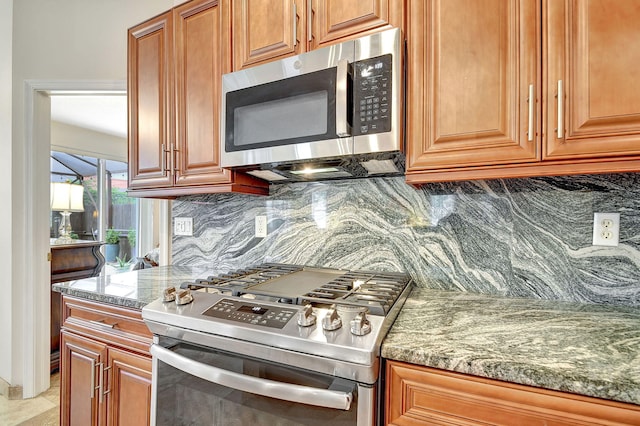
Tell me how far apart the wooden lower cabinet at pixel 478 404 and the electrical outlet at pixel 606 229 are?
713 millimetres

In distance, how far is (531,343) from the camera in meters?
0.82

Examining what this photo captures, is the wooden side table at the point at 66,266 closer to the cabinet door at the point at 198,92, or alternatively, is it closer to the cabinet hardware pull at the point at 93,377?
the cabinet hardware pull at the point at 93,377

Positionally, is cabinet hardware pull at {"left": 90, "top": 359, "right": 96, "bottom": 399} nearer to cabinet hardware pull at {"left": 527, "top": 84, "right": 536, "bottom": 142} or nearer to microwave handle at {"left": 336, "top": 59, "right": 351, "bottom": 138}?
microwave handle at {"left": 336, "top": 59, "right": 351, "bottom": 138}

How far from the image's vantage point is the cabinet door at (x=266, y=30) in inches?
52.1

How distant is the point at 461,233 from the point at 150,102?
166cm

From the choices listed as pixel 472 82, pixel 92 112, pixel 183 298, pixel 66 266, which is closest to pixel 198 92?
pixel 183 298

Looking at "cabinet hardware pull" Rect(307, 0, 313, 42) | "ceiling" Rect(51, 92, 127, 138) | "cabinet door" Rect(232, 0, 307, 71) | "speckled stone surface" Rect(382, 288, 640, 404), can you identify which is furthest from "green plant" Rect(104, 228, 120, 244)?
"speckled stone surface" Rect(382, 288, 640, 404)

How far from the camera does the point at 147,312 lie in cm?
114

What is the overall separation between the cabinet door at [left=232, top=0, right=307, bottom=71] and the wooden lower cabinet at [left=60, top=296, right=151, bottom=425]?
1155mm

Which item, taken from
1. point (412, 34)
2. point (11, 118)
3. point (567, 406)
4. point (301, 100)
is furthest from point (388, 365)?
point (11, 118)

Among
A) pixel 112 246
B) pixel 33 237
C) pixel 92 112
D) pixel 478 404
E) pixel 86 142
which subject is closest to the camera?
pixel 478 404

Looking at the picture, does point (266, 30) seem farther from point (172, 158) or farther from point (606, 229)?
point (606, 229)

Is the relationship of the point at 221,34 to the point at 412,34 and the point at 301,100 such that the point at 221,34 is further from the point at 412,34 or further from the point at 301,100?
the point at 412,34

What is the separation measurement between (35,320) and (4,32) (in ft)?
6.67
